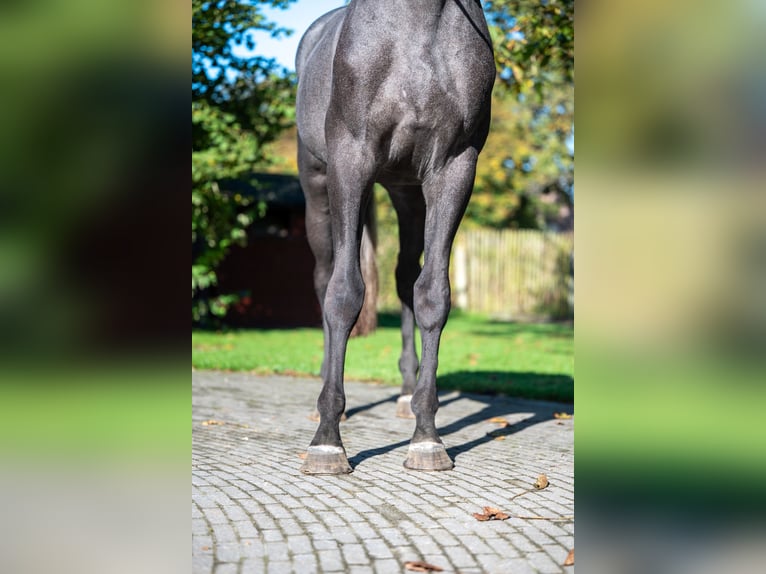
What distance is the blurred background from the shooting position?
176 cm

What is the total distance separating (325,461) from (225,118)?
1083 cm

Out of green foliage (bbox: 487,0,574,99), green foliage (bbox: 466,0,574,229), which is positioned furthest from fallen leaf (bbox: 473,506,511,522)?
green foliage (bbox: 466,0,574,229)

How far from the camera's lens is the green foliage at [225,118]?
14.0 m

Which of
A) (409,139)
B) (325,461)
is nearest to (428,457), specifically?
(325,461)

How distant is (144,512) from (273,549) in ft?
4.54

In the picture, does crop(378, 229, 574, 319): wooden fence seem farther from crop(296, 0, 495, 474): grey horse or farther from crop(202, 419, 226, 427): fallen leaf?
crop(296, 0, 495, 474): grey horse

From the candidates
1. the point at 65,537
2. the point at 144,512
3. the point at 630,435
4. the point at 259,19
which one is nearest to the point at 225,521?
the point at 65,537

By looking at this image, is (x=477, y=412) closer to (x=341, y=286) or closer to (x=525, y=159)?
(x=341, y=286)

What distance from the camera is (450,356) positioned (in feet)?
40.2

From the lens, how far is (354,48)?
15.4 feet

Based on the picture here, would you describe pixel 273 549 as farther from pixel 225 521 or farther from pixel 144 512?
pixel 144 512

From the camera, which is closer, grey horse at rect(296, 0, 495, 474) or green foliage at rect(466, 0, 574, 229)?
grey horse at rect(296, 0, 495, 474)

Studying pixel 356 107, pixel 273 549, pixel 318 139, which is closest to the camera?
pixel 273 549

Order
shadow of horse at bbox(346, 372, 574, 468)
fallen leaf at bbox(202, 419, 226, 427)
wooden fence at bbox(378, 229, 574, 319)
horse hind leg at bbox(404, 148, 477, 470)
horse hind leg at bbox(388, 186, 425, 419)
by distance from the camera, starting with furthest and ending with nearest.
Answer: wooden fence at bbox(378, 229, 574, 319), horse hind leg at bbox(388, 186, 425, 419), fallen leaf at bbox(202, 419, 226, 427), shadow of horse at bbox(346, 372, 574, 468), horse hind leg at bbox(404, 148, 477, 470)
